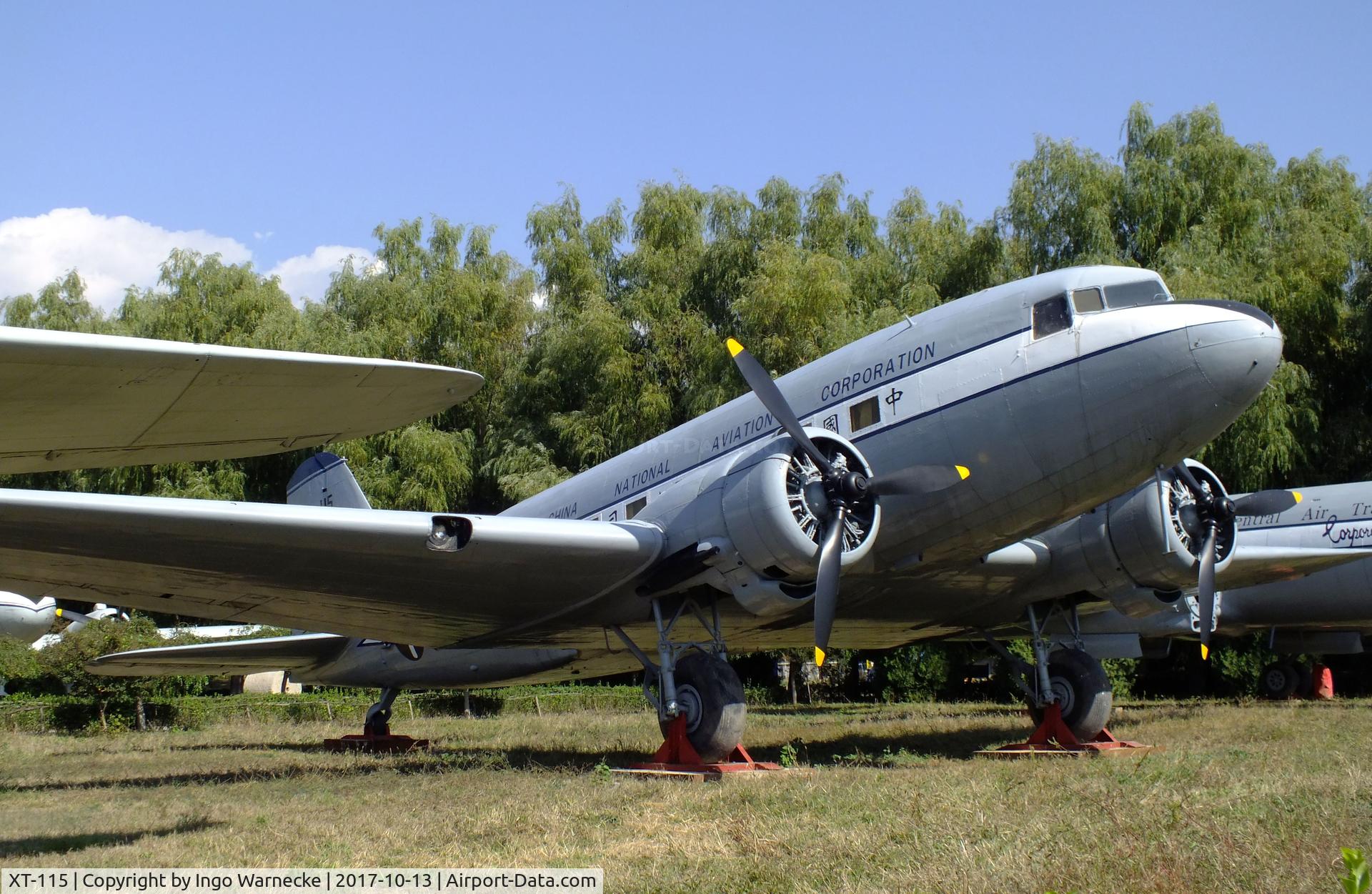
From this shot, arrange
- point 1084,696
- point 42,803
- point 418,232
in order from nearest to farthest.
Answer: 1. point 42,803
2. point 1084,696
3. point 418,232

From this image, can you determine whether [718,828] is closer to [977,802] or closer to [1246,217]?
[977,802]

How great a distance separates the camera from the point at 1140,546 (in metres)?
12.8

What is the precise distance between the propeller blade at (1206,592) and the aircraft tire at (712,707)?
5288 millimetres

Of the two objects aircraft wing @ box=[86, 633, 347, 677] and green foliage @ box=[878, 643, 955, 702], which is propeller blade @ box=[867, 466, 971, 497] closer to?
aircraft wing @ box=[86, 633, 347, 677]

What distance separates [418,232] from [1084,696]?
3003 cm

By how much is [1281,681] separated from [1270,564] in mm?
12546

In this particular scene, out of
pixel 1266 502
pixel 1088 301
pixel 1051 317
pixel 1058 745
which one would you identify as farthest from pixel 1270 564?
pixel 1051 317

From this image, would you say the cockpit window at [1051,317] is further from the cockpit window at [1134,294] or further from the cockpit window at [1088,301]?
the cockpit window at [1134,294]

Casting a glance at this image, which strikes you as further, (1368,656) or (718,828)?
(1368,656)

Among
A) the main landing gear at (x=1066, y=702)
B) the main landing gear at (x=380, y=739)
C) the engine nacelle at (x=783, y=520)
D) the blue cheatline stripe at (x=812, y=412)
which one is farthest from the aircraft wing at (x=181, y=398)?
Answer: the main landing gear at (x=380, y=739)

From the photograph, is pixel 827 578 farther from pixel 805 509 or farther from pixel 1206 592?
pixel 1206 592

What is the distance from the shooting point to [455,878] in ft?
19.7

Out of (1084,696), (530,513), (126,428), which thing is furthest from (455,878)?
(1084,696)

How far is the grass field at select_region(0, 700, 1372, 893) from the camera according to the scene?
5.70 m
